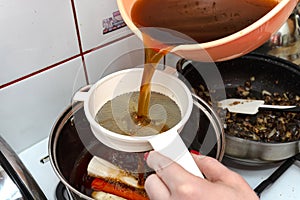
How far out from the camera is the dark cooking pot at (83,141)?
0.58m

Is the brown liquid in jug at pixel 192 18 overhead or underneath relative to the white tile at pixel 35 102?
overhead

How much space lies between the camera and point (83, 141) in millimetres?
593

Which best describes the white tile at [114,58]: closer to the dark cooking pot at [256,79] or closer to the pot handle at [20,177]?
the dark cooking pot at [256,79]

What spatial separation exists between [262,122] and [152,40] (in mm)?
320

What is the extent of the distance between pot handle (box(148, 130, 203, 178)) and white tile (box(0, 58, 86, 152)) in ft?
0.69

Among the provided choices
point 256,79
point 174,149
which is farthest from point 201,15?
point 256,79

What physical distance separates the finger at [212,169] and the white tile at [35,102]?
275mm

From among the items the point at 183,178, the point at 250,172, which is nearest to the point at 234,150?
the point at 250,172

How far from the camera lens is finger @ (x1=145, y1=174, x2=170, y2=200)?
42cm

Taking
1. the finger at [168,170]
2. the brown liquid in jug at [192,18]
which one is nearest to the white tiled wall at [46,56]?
the brown liquid in jug at [192,18]

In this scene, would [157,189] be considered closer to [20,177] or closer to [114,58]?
[20,177]

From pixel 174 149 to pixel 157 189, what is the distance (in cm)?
7

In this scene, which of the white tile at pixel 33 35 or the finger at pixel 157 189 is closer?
the finger at pixel 157 189

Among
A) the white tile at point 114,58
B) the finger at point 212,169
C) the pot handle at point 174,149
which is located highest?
the white tile at point 114,58
